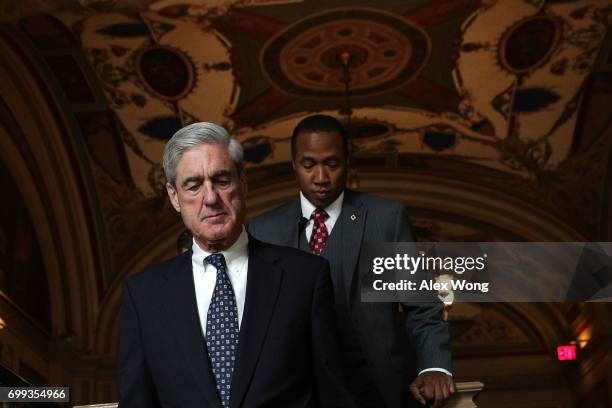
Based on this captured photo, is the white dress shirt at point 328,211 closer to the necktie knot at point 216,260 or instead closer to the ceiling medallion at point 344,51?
the necktie knot at point 216,260

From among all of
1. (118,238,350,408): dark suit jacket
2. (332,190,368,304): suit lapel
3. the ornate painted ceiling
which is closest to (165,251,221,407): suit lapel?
(118,238,350,408): dark suit jacket

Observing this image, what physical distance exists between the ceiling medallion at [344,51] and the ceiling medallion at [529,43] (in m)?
0.91

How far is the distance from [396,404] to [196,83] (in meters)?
9.03

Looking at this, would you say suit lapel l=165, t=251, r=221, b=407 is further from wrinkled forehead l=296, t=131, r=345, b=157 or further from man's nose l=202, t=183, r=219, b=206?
wrinkled forehead l=296, t=131, r=345, b=157

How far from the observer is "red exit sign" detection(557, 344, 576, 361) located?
17.9 m

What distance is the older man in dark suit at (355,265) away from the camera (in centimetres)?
343

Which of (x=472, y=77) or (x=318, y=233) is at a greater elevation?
(x=472, y=77)

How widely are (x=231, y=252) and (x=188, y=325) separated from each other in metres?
0.24

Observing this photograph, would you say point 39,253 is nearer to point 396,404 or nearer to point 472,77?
point 472,77

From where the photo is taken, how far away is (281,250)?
291 centimetres

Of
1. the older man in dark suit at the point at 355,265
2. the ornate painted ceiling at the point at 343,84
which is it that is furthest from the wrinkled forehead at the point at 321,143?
the ornate painted ceiling at the point at 343,84

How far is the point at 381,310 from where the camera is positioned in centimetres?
351

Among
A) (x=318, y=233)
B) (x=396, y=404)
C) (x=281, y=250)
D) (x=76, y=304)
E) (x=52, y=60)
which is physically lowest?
(x=396, y=404)

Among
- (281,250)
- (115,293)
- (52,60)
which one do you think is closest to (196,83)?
(52,60)
